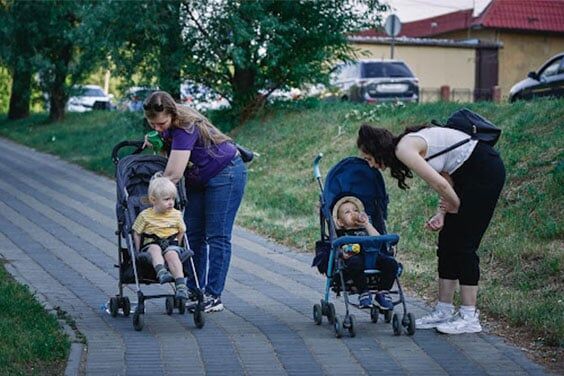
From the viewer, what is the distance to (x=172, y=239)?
8656 mm

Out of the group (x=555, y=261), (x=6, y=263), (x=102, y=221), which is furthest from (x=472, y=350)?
(x=102, y=221)

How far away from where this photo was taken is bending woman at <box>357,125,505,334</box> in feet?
26.7

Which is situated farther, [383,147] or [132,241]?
[132,241]

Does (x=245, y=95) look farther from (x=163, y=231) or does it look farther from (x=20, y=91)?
(x=20, y=91)

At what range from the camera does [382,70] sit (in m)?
31.0

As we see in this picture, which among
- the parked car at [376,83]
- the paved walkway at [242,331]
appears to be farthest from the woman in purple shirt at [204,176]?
the parked car at [376,83]

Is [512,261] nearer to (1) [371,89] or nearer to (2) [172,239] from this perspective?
(2) [172,239]

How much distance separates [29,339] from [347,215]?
2.34 m

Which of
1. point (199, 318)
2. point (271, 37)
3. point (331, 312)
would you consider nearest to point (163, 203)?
point (199, 318)

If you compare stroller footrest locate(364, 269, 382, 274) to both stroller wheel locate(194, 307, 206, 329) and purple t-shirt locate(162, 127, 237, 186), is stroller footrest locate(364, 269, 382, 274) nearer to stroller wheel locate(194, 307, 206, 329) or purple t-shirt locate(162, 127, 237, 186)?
stroller wheel locate(194, 307, 206, 329)

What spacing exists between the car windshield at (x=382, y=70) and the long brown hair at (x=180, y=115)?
21.9m

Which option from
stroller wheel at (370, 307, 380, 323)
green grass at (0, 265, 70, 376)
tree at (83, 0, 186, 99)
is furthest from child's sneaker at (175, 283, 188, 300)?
tree at (83, 0, 186, 99)

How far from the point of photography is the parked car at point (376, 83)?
28922 millimetres

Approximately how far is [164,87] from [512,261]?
38.8ft
